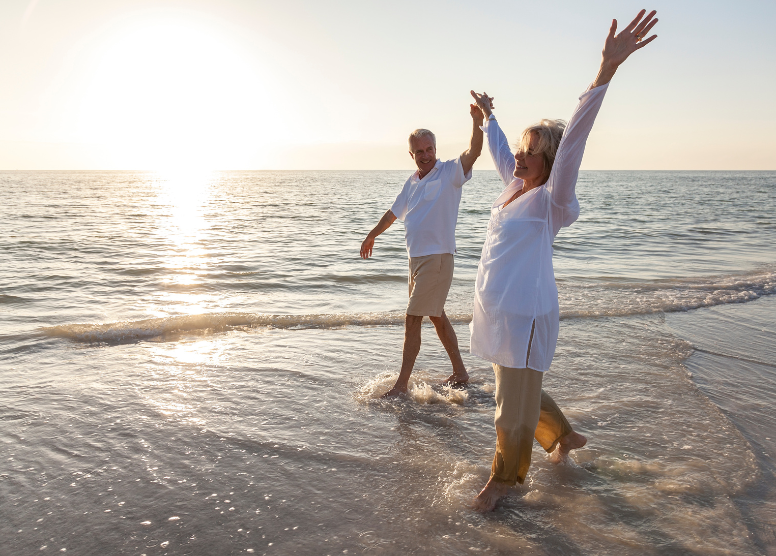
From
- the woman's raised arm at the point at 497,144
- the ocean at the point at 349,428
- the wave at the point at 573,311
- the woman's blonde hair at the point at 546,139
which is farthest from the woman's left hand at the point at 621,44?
the wave at the point at 573,311

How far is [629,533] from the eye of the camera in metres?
2.81

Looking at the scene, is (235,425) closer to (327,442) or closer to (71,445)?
(327,442)

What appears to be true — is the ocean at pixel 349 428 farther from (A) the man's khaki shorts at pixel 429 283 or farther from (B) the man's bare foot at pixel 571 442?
(A) the man's khaki shorts at pixel 429 283

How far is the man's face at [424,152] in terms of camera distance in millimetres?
4504

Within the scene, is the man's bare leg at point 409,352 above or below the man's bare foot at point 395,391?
above

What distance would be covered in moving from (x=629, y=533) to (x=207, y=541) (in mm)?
2088

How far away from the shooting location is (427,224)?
15.0 ft

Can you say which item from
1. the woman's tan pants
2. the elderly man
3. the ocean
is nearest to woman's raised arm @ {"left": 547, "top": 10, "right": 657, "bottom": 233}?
the woman's tan pants

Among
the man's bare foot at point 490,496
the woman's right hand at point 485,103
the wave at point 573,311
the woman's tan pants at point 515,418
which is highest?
the woman's right hand at point 485,103

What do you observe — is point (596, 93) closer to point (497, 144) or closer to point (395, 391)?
point (497, 144)

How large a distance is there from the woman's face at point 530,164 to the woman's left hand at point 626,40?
0.45 meters

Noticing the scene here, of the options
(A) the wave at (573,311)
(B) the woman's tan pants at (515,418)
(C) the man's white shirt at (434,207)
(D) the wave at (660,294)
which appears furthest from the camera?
(D) the wave at (660,294)

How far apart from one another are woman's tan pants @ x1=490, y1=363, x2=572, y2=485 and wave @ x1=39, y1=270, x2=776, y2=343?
4.52m

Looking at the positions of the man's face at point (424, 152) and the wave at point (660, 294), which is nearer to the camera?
the man's face at point (424, 152)
